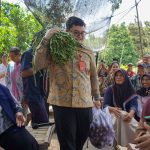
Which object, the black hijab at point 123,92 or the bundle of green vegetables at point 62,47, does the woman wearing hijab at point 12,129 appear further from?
the black hijab at point 123,92

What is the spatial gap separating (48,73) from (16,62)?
9.56 feet

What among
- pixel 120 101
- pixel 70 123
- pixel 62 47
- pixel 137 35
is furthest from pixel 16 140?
pixel 137 35

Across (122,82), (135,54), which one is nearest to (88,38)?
(122,82)

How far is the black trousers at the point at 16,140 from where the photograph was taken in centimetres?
394

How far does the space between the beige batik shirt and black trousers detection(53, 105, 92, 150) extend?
2.9 inches

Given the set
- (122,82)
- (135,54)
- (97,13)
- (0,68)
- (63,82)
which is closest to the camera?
(63,82)

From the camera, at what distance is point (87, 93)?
4.12 m

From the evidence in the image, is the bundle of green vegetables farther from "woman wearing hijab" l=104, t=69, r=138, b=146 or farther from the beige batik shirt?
"woman wearing hijab" l=104, t=69, r=138, b=146

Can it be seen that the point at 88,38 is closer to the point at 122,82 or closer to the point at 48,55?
the point at 122,82

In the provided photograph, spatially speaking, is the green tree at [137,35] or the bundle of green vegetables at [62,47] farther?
the green tree at [137,35]

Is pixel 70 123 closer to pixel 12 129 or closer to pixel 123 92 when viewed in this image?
pixel 12 129

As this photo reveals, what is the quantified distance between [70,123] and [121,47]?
177ft

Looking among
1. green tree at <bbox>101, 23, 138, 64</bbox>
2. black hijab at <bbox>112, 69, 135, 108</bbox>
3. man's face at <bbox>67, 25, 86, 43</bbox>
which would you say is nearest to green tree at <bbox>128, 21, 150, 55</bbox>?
green tree at <bbox>101, 23, 138, 64</bbox>

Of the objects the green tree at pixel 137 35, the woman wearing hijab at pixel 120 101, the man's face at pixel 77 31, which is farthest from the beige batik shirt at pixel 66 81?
the green tree at pixel 137 35
